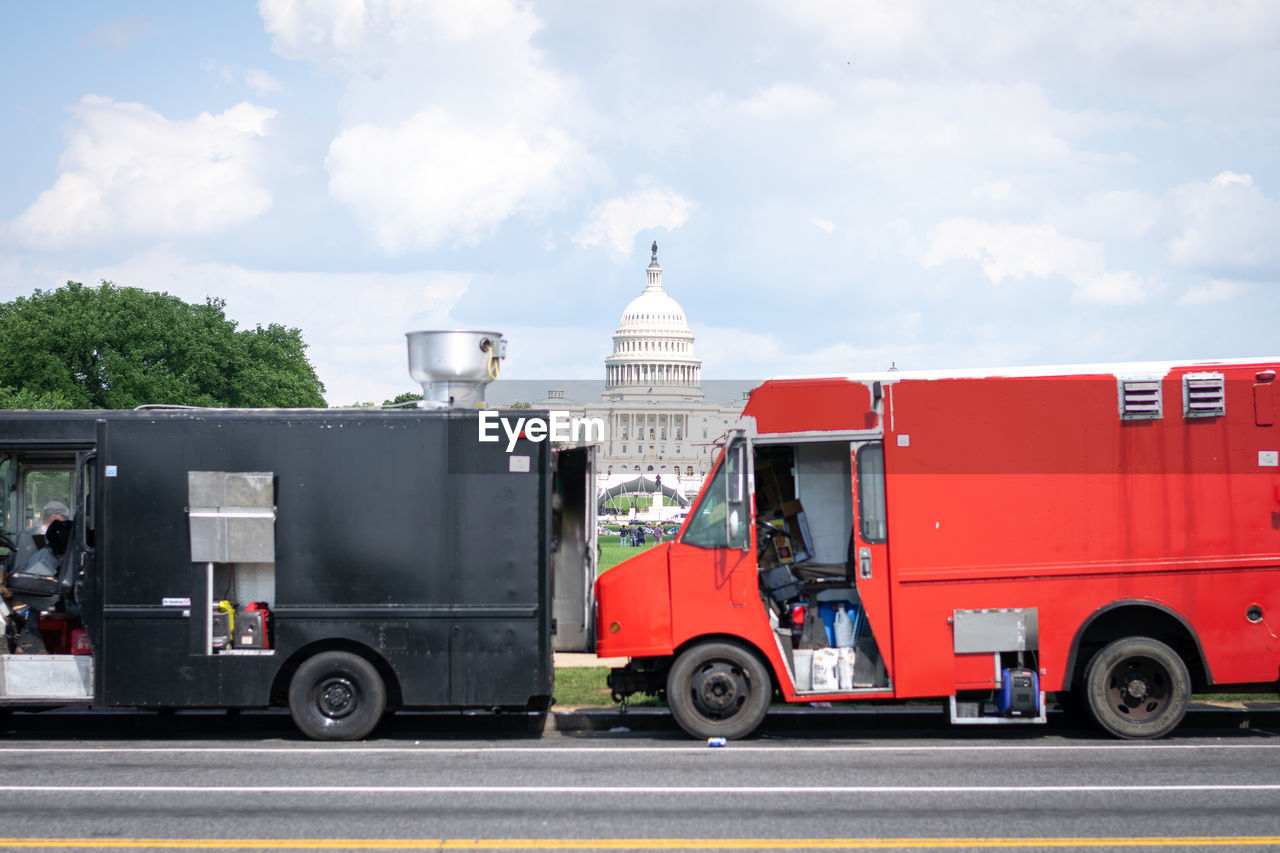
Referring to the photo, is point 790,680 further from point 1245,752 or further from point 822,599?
point 1245,752

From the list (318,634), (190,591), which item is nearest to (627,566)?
(318,634)

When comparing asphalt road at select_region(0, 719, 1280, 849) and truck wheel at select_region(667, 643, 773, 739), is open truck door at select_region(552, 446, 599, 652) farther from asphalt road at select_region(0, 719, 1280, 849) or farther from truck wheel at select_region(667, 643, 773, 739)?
truck wheel at select_region(667, 643, 773, 739)

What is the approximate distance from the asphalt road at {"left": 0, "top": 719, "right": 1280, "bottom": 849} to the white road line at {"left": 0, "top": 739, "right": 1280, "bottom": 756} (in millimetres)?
34

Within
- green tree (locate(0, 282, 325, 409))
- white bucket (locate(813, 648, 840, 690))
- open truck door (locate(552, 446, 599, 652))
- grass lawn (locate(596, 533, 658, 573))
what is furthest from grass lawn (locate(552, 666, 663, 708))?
green tree (locate(0, 282, 325, 409))

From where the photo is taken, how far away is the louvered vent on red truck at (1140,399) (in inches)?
442

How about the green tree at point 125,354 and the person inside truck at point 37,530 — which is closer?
the person inside truck at point 37,530

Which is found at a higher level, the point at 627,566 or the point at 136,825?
the point at 627,566

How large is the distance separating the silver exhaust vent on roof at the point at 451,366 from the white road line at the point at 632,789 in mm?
3709

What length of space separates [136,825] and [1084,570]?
7.44 metres

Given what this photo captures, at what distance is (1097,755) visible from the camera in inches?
414

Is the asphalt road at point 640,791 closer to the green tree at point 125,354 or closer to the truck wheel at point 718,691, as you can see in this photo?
the truck wheel at point 718,691

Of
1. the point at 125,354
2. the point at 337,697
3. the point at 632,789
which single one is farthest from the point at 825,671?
the point at 125,354

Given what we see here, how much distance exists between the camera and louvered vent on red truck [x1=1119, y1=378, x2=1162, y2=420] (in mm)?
→ 11234

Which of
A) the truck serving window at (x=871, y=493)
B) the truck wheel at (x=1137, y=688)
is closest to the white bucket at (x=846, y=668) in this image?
the truck serving window at (x=871, y=493)
